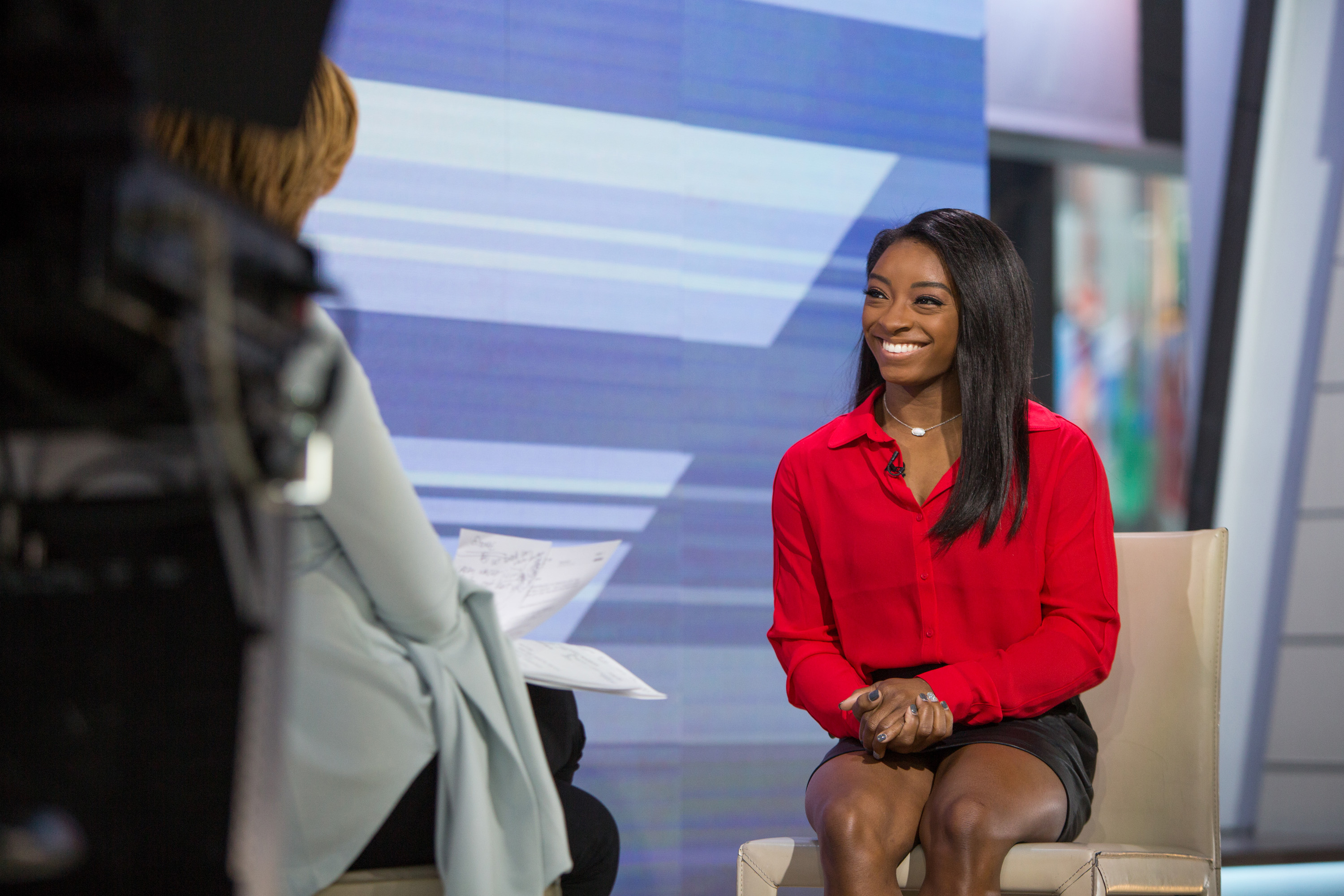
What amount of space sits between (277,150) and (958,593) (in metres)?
1.14

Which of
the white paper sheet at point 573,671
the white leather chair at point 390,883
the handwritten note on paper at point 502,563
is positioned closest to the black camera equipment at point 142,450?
the white leather chair at point 390,883

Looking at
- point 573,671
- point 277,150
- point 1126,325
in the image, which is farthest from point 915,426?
point 1126,325

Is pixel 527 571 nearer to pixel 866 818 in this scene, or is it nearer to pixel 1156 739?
pixel 866 818

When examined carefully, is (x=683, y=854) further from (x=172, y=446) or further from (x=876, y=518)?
(x=172, y=446)

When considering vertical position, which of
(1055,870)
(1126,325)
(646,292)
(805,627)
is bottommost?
(1055,870)

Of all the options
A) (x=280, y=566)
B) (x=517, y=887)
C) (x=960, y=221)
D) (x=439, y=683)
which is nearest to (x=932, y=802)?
(x=517, y=887)

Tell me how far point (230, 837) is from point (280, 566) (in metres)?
0.26

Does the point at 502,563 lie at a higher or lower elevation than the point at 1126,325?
lower

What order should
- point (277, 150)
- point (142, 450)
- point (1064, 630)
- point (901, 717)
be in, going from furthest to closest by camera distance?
point (1064, 630)
point (901, 717)
point (277, 150)
point (142, 450)

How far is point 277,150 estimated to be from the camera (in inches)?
36.4

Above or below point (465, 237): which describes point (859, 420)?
below

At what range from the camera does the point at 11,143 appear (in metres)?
0.53

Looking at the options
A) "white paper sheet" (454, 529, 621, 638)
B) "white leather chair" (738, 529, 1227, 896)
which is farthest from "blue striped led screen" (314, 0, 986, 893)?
"white leather chair" (738, 529, 1227, 896)

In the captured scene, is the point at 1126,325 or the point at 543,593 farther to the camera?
the point at 1126,325
